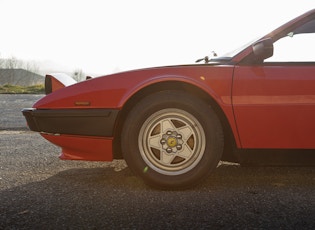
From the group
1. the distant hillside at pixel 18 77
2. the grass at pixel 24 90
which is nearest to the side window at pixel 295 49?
the grass at pixel 24 90

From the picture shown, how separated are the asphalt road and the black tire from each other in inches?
5.5

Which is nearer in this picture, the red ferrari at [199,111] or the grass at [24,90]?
the red ferrari at [199,111]

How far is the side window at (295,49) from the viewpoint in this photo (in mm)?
3285

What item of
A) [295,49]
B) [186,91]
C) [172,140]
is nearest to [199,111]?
[186,91]

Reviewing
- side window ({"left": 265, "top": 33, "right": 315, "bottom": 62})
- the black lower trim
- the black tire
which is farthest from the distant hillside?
side window ({"left": 265, "top": 33, "right": 315, "bottom": 62})

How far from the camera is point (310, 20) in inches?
133

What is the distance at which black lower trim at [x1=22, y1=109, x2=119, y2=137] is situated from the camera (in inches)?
129

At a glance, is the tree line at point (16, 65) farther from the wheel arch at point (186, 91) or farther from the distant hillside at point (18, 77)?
the wheel arch at point (186, 91)

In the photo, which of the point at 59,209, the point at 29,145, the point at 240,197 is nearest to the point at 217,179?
the point at 240,197

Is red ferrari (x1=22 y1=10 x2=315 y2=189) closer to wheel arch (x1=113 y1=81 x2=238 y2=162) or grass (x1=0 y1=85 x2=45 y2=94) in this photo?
wheel arch (x1=113 y1=81 x2=238 y2=162)

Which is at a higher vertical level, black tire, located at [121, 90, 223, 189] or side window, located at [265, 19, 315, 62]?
side window, located at [265, 19, 315, 62]

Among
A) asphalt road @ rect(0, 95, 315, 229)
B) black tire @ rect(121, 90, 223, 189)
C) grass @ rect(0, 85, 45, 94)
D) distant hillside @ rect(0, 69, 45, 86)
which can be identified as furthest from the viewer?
distant hillside @ rect(0, 69, 45, 86)

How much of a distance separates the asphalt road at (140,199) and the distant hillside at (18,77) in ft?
83.1

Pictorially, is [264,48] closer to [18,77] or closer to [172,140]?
[172,140]
